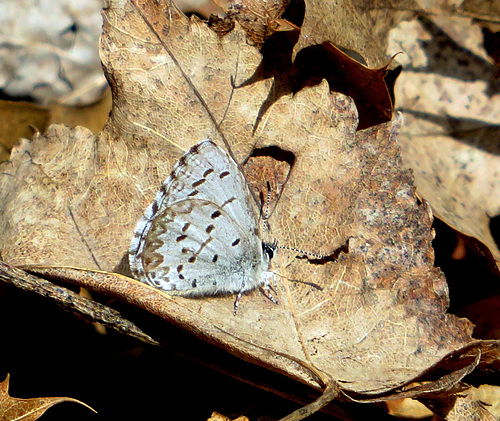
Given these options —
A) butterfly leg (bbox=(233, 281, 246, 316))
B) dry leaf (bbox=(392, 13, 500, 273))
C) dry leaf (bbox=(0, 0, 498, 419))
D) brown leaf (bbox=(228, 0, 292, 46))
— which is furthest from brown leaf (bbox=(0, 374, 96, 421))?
dry leaf (bbox=(392, 13, 500, 273))

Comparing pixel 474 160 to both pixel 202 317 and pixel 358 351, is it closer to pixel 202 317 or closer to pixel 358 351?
pixel 358 351

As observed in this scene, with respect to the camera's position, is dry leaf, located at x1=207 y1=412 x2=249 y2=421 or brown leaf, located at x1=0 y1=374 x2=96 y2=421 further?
dry leaf, located at x1=207 y1=412 x2=249 y2=421

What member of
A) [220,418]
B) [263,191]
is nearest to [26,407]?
[220,418]

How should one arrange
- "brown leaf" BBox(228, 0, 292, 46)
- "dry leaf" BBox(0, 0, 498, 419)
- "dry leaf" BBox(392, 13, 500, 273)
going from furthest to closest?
"dry leaf" BBox(392, 13, 500, 273) < "brown leaf" BBox(228, 0, 292, 46) < "dry leaf" BBox(0, 0, 498, 419)

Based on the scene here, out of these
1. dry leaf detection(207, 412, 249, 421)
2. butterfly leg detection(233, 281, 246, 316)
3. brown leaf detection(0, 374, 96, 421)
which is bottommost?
brown leaf detection(0, 374, 96, 421)

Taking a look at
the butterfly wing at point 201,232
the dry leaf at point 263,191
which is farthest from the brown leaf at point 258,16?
the butterfly wing at point 201,232

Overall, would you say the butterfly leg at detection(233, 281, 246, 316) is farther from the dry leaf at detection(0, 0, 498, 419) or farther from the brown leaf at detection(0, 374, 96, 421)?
the brown leaf at detection(0, 374, 96, 421)

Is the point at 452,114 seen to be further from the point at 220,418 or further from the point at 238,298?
the point at 220,418
